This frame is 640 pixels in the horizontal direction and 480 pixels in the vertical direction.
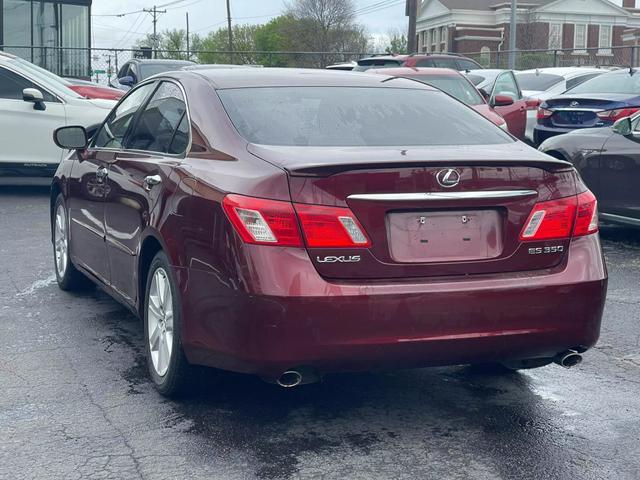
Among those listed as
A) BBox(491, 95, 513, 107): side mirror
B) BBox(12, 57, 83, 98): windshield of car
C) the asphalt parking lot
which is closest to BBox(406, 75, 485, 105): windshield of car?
BBox(491, 95, 513, 107): side mirror

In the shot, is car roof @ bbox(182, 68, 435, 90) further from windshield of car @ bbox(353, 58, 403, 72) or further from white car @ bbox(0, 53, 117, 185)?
windshield of car @ bbox(353, 58, 403, 72)

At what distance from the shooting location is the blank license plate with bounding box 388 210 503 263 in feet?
14.1

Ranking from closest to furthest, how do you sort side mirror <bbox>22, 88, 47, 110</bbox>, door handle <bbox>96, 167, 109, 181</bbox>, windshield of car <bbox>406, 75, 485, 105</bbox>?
door handle <bbox>96, 167, 109, 181</bbox> < side mirror <bbox>22, 88, 47, 110</bbox> < windshield of car <bbox>406, 75, 485, 105</bbox>

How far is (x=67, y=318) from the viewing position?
6703 mm

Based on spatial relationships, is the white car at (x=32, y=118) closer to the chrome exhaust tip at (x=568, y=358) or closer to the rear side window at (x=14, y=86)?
the rear side window at (x=14, y=86)

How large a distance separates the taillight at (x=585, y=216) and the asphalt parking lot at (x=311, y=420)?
2.71ft

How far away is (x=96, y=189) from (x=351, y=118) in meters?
1.88

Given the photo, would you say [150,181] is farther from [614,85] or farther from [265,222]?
[614,85]

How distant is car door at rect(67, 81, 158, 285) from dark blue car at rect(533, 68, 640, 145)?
9324mm

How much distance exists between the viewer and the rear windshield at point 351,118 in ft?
15.9

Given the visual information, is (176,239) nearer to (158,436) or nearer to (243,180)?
(243,180)

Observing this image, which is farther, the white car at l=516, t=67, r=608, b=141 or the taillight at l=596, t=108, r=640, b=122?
the white car at l=516, t=67, r=608, b=141

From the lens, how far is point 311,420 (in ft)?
15.4

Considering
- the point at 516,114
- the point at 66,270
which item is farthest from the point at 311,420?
the point at 516,114
